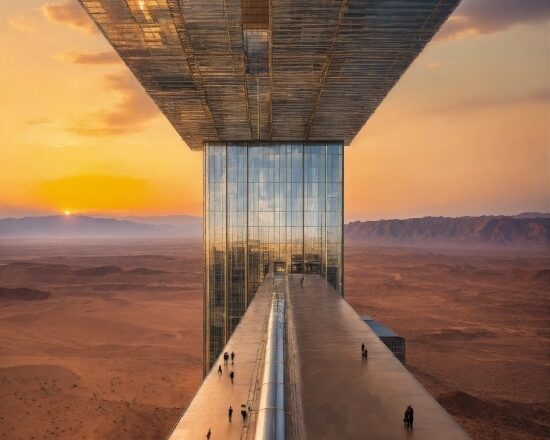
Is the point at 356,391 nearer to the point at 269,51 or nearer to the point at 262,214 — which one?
the point at 269,51

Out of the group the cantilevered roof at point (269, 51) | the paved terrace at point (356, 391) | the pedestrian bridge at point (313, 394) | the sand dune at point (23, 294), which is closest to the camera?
the pedestrian bridge at point (313, 394)

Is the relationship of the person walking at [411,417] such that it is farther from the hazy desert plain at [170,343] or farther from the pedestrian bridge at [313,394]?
the hazy desert plain at [170,343]

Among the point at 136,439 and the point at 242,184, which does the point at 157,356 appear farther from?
the point at 242,184

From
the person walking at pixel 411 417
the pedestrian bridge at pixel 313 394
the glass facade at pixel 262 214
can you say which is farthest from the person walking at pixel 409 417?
the glass facade at pixel 262 214

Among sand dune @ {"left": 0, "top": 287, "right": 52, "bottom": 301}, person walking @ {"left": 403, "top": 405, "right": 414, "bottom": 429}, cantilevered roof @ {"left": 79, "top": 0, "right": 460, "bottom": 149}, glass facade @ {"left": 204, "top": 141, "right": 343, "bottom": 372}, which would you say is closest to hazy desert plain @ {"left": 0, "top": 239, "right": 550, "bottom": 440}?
sand dune @ {"left": 0, "top": 287, "right": 52, "bottom": 301}

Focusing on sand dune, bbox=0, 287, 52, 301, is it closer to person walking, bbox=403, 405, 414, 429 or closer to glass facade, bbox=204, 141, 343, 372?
glass facade, bbox=204, 141, 343, 372
